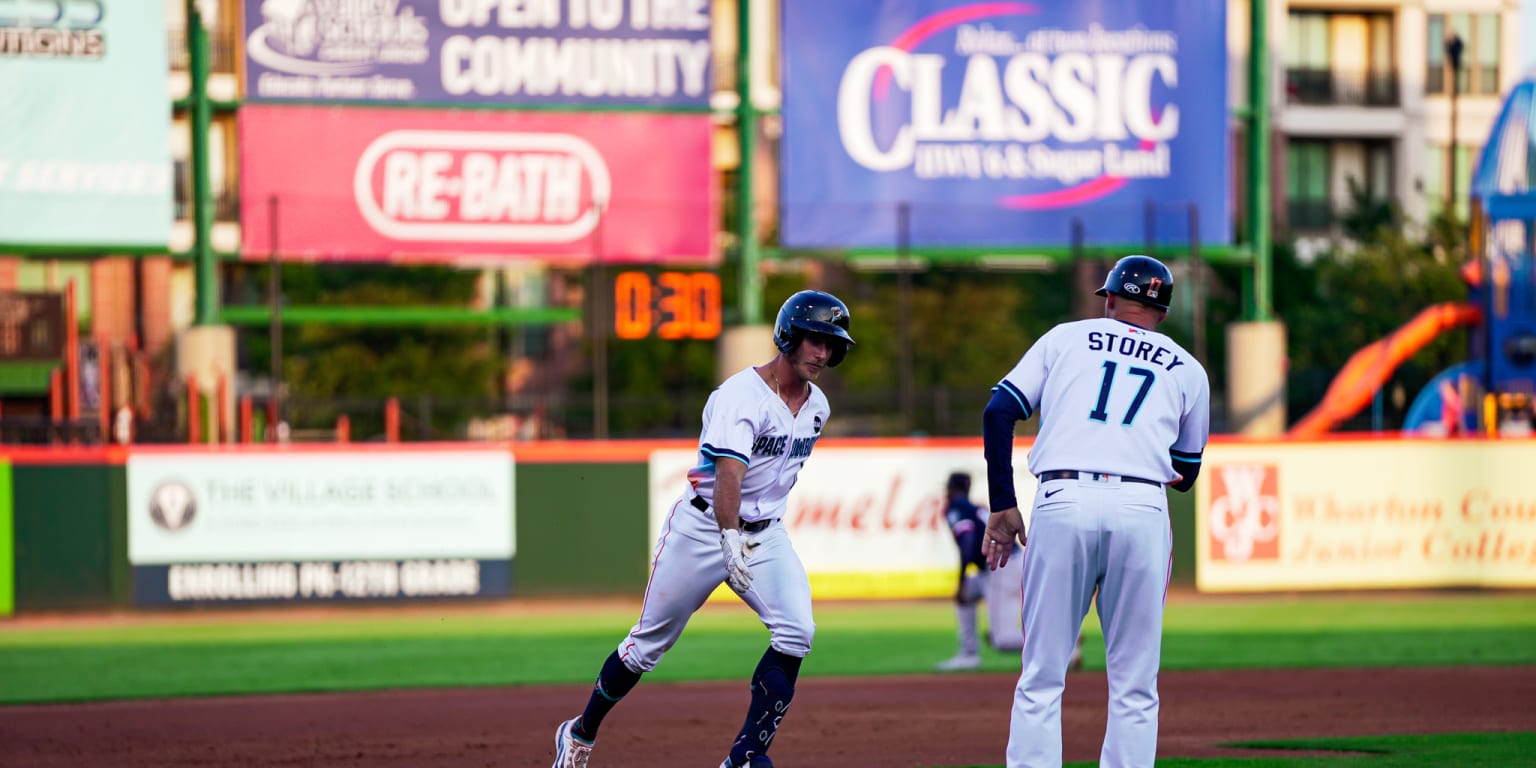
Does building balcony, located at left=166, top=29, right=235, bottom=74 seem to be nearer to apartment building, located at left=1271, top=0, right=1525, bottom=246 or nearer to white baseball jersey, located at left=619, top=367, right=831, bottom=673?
apartment building, located at left=1271, top=0, right=1525, bottom=246

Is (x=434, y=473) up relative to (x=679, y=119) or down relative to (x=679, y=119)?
down

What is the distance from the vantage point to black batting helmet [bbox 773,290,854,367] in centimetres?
686

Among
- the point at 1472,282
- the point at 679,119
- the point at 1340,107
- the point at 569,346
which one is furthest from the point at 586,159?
the point at 1340,107

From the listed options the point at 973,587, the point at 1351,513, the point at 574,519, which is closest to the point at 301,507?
the point at 574,519

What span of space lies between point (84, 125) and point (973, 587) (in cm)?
1308

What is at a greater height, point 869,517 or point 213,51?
point 213,51

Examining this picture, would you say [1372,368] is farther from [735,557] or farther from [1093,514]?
[1093,514]

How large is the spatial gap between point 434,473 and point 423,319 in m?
4.34

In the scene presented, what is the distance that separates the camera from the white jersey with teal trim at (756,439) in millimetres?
6809

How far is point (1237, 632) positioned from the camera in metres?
16.3

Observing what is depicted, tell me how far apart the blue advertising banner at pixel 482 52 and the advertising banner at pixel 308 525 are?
5147 mm

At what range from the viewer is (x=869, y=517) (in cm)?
1958

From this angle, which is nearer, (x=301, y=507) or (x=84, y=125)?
(x=301, y=507)

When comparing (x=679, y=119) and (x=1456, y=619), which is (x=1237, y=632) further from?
(x=679, y=119)
